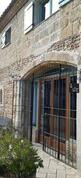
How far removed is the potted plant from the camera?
5762 millimetres

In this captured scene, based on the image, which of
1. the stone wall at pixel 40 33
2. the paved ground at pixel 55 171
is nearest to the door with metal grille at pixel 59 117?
the paved ground at pixel 55 171

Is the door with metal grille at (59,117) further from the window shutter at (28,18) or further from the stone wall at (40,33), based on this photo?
the window shutter at (28,18)

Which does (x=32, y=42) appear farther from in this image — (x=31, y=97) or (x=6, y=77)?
(x=6, y=77)

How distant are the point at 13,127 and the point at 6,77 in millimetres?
3235

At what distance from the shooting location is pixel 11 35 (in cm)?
1459

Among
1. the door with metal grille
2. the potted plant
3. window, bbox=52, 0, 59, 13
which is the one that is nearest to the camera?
the potted plant

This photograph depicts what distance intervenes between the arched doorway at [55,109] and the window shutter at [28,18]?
1.64 metres

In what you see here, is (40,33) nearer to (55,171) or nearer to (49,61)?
(49,61)

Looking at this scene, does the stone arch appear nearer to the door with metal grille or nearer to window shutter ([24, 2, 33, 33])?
the door with metal grille

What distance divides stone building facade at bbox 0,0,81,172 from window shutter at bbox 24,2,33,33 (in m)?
0.04

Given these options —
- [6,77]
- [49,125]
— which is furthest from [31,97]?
[6,77]

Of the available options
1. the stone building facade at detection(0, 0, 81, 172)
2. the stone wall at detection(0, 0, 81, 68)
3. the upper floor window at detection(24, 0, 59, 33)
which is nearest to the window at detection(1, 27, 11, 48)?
the stone building facade at detection(0, 0, 81, 172)

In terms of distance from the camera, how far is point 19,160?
19.0 ft

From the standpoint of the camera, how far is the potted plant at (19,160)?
576 cm
